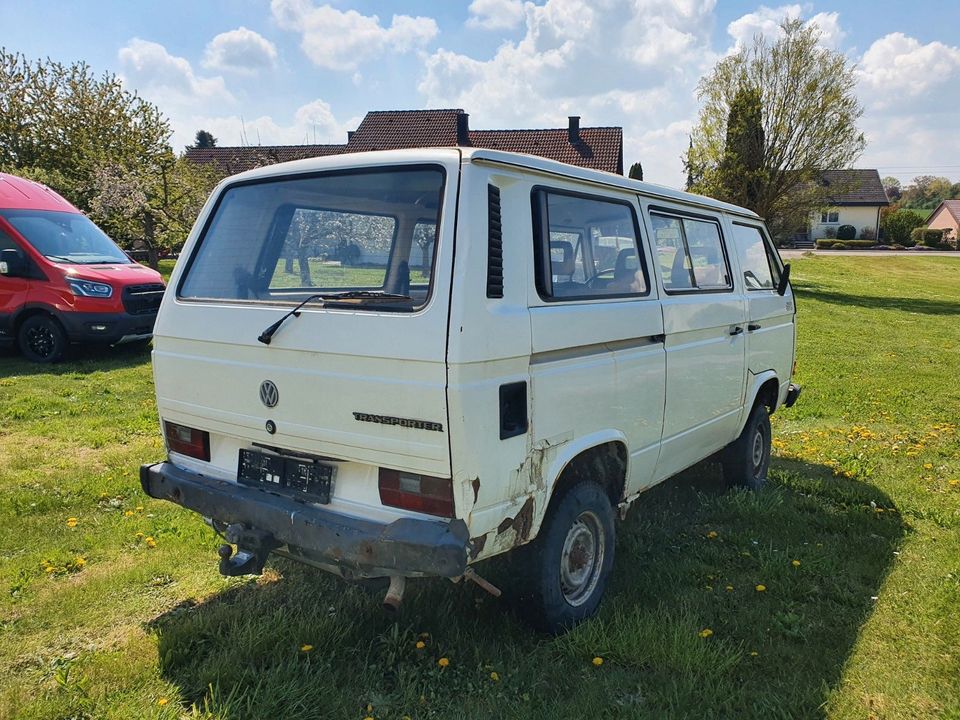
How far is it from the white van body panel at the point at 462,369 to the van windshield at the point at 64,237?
7.64 m

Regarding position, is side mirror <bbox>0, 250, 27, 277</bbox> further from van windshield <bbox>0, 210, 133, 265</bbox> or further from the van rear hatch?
the van rear hatch

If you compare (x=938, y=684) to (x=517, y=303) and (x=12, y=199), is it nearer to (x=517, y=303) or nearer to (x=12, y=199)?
(x=517, y=303)

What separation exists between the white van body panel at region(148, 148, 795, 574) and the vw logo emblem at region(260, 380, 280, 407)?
3 centimetres

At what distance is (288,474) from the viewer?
3.17 meters

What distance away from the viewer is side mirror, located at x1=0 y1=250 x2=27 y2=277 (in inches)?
376

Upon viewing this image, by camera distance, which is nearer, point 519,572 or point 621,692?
point 621,692

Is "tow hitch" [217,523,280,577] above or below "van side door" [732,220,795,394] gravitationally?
below

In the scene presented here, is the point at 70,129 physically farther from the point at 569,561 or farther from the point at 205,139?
the point at 205,139

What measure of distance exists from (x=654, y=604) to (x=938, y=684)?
125 centimetres

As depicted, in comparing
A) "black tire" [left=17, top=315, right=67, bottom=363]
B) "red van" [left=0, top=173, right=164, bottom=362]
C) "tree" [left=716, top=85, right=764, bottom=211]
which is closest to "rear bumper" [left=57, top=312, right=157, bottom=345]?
"red van" [left=0, top=173, right=164, bottom=362]

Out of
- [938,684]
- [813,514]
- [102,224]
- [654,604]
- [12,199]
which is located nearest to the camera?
[938,684]

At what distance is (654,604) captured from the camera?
3744mm

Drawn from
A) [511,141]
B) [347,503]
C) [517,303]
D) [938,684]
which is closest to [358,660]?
[347,503]

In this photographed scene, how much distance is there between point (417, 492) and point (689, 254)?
2566 millimetres
